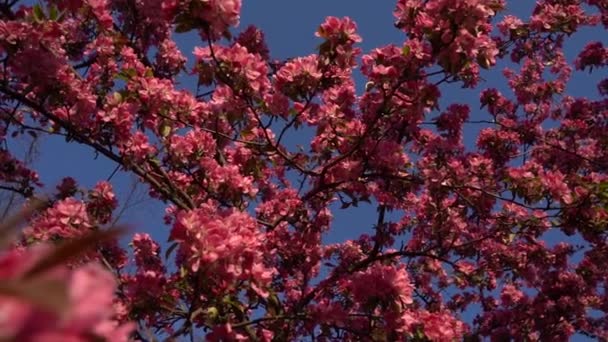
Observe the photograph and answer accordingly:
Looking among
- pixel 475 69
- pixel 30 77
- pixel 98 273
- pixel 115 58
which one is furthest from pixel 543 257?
pixel 98 273

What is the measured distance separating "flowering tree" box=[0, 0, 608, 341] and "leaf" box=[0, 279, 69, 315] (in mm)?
2557

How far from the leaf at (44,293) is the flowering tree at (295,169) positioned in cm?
256

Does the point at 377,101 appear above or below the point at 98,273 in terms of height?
above

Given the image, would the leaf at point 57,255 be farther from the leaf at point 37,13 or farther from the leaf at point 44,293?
the leaf at point 37,13

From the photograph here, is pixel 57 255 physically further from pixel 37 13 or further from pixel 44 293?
pixel 37 13

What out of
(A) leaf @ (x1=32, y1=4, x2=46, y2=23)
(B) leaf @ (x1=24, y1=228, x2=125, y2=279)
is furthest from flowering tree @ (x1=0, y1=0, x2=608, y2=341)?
(B) leaf @ (x1=24, y1=228, x2=125, y2=279)

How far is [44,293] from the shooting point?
49 cm

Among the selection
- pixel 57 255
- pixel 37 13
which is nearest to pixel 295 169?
pixel 37 13

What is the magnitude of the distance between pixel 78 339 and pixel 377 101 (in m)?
4.33

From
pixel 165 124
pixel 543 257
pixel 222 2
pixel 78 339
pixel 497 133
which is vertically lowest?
pixel 78 339

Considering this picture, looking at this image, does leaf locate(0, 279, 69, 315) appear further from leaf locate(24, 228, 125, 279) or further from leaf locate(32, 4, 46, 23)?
leaf locate(32, 4, 46, 23)

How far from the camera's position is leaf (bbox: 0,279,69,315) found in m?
0.49

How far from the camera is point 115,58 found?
5402 millimetres

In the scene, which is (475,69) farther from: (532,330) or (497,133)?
(532,330)
